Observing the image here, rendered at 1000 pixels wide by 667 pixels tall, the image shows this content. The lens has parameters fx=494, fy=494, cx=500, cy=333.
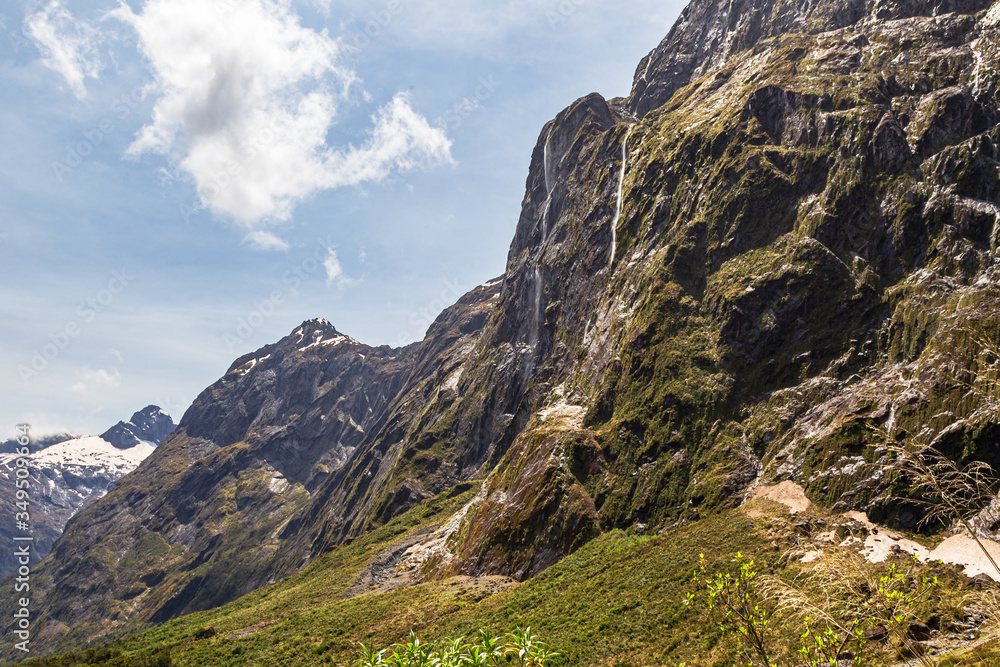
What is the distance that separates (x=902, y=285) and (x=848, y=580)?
75813mm

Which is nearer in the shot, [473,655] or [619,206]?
[473,655]

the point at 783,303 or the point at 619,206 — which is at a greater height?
the point at 619,206

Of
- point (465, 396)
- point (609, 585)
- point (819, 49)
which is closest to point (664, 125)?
point (819, 49)

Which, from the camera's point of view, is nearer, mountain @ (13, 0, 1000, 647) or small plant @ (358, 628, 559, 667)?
small plant @ (358, 628, 559, 667)

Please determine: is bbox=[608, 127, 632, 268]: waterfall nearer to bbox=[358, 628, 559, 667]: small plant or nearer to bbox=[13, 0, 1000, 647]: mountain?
bbox=[13, 0, 1000, 647]: mountain

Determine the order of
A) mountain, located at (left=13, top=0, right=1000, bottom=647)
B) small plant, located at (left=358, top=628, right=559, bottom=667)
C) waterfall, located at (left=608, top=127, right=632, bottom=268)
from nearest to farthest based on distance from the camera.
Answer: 1. small plant, located at (left=358, top=628, right=559, bottom=667)
2. mountain, located at (left=13, top=0, right=1000, bottom=647)
3. waterfall, located at (left=608, top=127, right=632, bottom=268)

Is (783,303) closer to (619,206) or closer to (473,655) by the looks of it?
(619,206)

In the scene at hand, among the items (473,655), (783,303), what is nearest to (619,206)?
(783,303)

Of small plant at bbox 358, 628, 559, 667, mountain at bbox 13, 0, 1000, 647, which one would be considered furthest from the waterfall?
small plant at bbox 358, 628, 559, 667

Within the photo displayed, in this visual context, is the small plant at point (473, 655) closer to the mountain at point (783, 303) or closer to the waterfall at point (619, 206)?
the mountain at point (783, 303)

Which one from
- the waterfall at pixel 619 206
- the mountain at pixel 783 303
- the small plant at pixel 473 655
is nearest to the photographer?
the small plant at pixel 473 655

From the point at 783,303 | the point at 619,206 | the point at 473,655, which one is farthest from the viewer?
the point at 619,206

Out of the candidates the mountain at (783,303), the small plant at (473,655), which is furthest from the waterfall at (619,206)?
the small plant at (473,655)

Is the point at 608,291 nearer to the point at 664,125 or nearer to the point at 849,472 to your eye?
the point at 664,125
